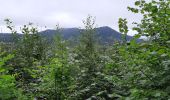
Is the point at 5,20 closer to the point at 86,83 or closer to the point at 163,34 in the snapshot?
the point at 86,83

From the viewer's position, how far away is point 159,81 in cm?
466

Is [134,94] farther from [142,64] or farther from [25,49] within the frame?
[25,49]

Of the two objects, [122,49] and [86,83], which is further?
[86,83]

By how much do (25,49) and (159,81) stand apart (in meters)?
7.93

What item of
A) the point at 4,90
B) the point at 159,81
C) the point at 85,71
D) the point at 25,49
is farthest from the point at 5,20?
the point at 159,81

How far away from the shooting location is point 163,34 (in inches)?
202

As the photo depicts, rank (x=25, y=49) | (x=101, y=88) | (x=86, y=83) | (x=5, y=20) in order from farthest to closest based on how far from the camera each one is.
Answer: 1. (x=5, y=20)
2. (x=25, y=49)
3. (x=86, y=83)
4. (x=101, y=88)

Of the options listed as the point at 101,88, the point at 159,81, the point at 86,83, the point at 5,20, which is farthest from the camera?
the point at 5,20

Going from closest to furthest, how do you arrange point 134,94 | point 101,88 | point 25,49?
point 134,94 → point 101,88 → point 25,49

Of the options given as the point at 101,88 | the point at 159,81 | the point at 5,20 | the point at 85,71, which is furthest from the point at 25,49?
the point at 159,81

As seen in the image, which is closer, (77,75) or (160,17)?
(160,17)

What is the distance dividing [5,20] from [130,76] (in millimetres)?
9220

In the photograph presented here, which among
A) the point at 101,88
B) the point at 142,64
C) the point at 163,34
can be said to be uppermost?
the point at 163,34

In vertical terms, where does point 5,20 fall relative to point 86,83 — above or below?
above
